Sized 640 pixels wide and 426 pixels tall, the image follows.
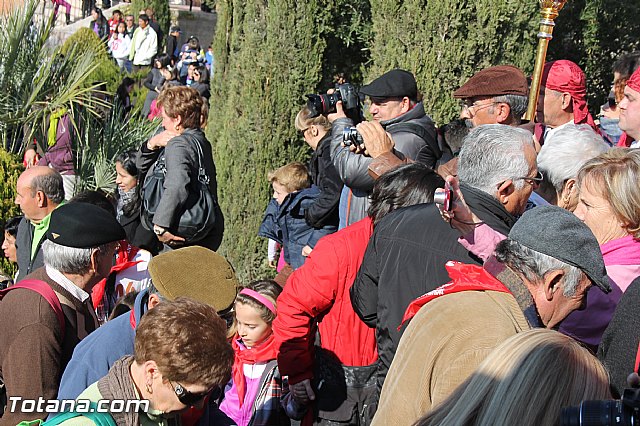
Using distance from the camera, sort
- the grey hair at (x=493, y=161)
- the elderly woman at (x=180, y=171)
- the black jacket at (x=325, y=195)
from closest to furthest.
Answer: the grey hair at (x=493, y=161)
the elderly woman at (x=180, y=171)
the black jacket at (x=325, y=195)

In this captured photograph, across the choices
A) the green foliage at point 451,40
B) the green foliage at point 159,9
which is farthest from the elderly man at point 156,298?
the green foliage at point 159,9

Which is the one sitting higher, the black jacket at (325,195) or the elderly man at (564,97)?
the elderly man at (564,97)

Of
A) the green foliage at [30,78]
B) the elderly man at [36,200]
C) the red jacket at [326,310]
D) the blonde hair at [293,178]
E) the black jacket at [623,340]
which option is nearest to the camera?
the black jacket at [623,340]

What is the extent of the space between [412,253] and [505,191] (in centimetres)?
48

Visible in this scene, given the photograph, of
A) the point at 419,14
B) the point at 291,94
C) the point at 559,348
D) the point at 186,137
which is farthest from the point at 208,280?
the point at 291,94

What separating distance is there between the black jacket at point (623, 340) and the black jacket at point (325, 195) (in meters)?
3.27

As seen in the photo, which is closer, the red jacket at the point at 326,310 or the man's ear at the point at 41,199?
the red jacket at the point at 326,310

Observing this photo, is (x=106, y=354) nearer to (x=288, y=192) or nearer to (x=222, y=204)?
(x=288, y=192)

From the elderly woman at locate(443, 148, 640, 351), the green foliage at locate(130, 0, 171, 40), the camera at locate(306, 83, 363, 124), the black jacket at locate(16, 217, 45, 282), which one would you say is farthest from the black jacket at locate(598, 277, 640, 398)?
the green foliage at locate(130, 0, 171, 40)

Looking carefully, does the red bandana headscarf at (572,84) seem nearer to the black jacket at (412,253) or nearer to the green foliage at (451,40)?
the black jacket at (412,253)

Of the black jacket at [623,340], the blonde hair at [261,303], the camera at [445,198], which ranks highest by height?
the camera at [445,198]

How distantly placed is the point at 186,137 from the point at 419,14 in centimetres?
281

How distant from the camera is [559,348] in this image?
193 centimetres

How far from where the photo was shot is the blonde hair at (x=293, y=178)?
23.5ft
